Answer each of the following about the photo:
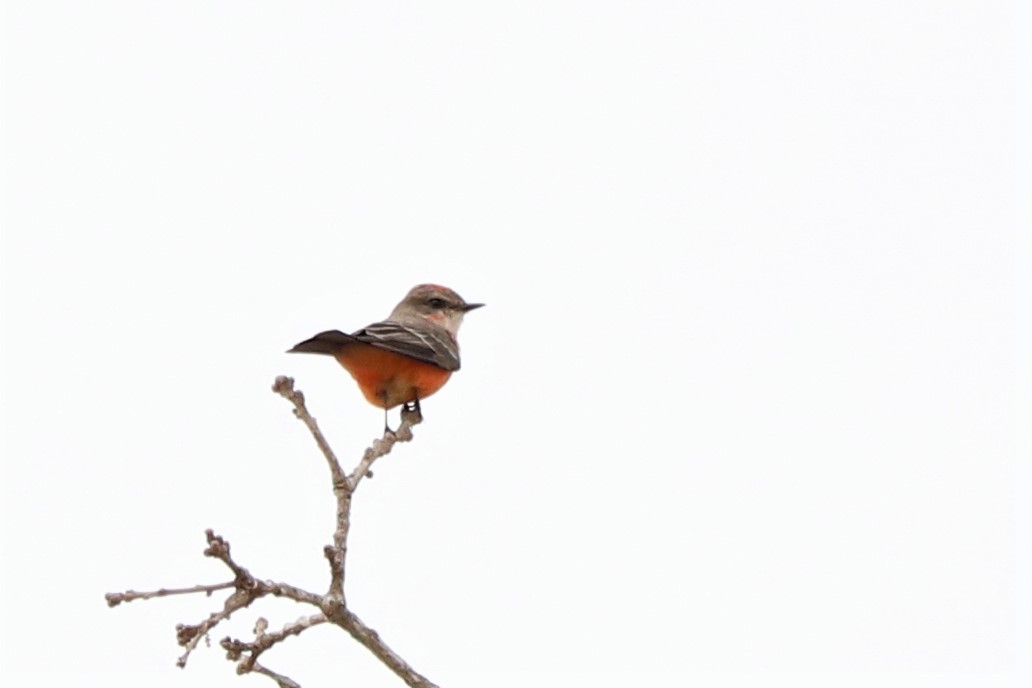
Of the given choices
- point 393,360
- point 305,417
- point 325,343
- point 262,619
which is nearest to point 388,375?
point 393,360

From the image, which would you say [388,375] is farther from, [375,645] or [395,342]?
[375,645]

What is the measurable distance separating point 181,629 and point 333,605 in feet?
1.59

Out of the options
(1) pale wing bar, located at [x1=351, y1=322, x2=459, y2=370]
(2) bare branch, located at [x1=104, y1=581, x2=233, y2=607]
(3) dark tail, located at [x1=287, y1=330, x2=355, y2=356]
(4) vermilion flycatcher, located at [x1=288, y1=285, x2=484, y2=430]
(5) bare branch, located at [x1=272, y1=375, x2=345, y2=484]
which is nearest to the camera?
(2) bare branch, located at [x1=104, y1=581, x2=233, y2=607]

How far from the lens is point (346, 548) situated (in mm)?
4520

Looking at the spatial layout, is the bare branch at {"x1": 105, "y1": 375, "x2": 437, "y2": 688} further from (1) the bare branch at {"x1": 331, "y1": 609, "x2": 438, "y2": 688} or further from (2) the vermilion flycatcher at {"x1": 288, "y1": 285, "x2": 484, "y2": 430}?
(2) the vermilion flycatcher at {"x1": 288, "y1": 285, "x2": 484, "y2": 430}

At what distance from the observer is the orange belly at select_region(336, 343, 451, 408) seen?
8.48 m

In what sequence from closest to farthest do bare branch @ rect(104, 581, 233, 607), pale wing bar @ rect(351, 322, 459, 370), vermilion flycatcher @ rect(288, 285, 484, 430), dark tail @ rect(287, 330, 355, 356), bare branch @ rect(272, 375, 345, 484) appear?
bare branch @ rect(104, 581, 233, 607) < bare branch @ rect(272, 375, 345, 484) < dark tail @ rect(287, 330, 355, 356) < vermilion flycatcher @ rect(288, 285, 484, 430) < pale wing bar @ rect(351, 322, 459, 370)

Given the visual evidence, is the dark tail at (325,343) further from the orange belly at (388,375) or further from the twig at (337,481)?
the twig at (337,481)

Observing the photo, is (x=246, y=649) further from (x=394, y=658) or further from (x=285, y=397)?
(x=285, y=397)

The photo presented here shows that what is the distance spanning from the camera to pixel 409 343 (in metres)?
8.66

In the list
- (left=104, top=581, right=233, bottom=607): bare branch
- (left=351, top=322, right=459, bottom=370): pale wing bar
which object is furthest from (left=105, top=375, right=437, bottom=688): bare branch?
(left=351, top=322, right=459, bottom=370): pale wing bar

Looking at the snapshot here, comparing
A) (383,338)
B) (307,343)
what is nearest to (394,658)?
(307,343)

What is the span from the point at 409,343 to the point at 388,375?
0.25 m

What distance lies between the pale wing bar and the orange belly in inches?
2.2
